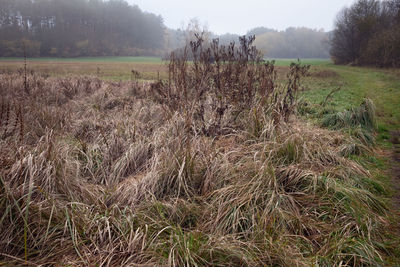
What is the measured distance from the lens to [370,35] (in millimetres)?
33688

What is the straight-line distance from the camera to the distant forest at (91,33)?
32.0 m

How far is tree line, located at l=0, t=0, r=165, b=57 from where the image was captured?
30953 mm

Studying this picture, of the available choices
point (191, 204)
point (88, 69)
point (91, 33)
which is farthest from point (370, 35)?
point (91, 33)

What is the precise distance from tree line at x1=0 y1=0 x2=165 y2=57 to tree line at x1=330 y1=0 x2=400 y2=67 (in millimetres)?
38518

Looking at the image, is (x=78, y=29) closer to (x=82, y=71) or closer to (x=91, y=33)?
(x=91, y=33)

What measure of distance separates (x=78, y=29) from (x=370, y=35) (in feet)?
210

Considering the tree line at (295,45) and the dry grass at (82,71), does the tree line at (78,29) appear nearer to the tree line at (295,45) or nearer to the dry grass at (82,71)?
the dry grass at (82,71)

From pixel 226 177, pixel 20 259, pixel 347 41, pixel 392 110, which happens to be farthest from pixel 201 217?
pixel 347 41

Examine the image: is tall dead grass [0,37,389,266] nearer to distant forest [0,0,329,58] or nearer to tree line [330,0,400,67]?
tree line [330,0,400,67]

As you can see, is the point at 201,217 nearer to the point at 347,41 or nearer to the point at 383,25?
the point at 383,25

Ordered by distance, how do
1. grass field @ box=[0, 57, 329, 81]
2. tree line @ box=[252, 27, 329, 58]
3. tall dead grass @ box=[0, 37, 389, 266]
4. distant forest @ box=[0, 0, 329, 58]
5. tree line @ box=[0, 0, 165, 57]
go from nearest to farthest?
tall dead grass @ box=[0, 37, 389, 266] → grass field @ box=[0, 57, 329, 81] → tree line @ box=[0, 0, 165, 57] → distant forest @ box=[0, 0, 329, 58] → tree line @ box=[252, 27, 329, 58]

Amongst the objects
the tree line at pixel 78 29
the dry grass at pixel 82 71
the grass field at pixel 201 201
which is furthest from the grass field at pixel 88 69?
the tree line at pixel 78 29

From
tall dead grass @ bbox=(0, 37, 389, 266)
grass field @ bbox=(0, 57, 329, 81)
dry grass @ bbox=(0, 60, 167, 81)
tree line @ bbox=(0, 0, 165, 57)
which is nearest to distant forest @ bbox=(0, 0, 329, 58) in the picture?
tree line @ bbox=(0, 0, 165, 57)

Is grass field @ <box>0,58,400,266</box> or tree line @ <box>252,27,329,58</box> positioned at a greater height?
tree line @ <box>252,27,329,58</box>
